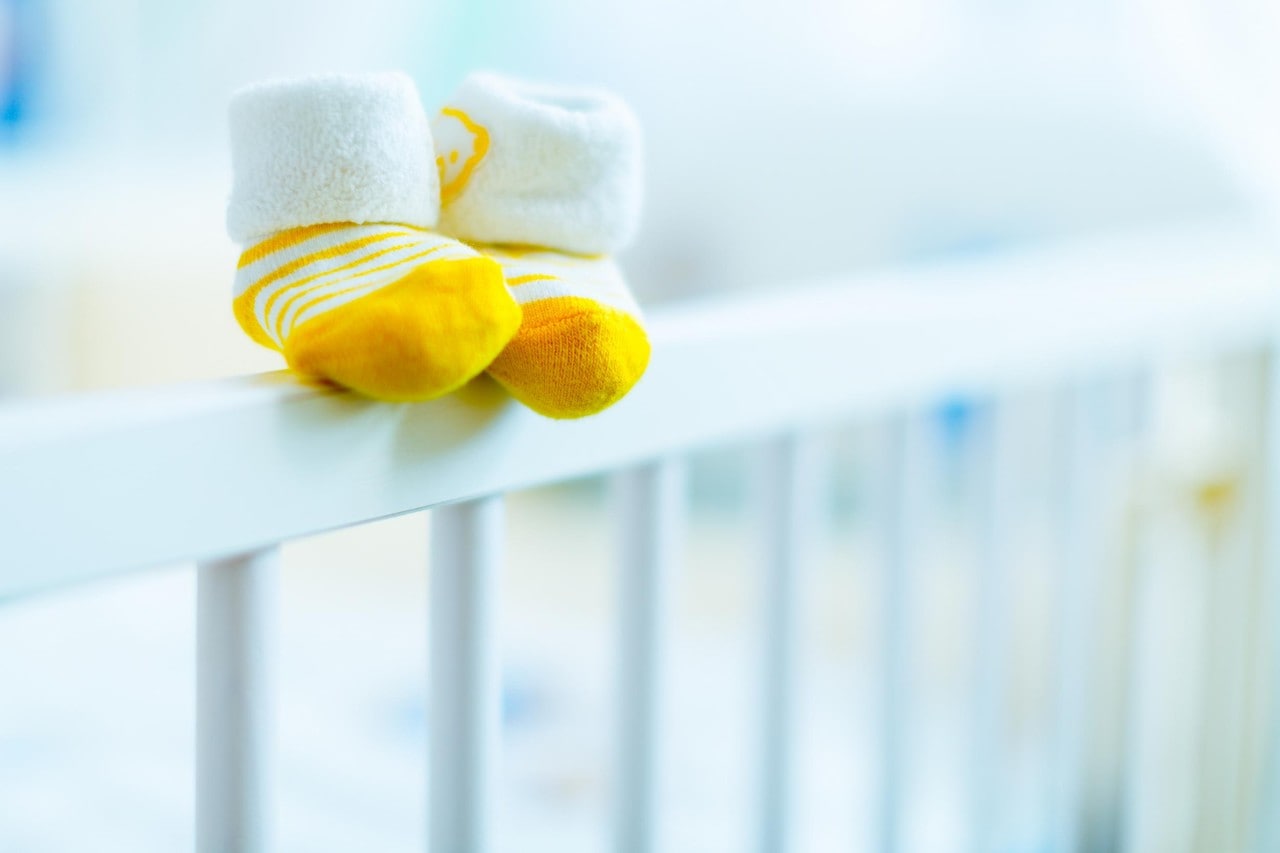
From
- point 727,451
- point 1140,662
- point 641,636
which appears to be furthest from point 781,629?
point 727,451

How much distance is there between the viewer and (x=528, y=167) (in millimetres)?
416

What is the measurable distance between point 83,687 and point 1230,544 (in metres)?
1.08

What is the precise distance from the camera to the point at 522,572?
1861 mm

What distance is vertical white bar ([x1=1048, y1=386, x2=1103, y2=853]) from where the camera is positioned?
2.51 feet

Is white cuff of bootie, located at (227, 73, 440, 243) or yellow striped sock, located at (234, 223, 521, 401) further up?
white cuff of bootie, located at (227, 73, 440, 243)

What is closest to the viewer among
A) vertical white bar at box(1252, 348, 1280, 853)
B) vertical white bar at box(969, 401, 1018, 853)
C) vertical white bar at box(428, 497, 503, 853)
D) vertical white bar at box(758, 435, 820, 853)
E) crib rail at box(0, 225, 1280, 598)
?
crib rail at box(0, 225, 1280, 598)

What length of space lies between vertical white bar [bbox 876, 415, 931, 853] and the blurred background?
5 centimetres

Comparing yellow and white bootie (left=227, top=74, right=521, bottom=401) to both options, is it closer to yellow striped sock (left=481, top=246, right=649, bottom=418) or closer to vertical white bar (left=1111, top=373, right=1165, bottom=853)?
yellow striped sock (left=481, top=246, right=649, bottom=418)

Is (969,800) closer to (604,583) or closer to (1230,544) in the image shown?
(1230,544)

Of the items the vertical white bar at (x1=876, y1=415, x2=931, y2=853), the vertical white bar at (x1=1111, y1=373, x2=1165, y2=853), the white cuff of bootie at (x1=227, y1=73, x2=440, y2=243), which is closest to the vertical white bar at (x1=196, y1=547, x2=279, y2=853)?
the white cuff of bootie at (x1=227, y1=73, x2=440, y2=243)

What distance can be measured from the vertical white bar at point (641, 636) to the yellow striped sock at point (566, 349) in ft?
0.37

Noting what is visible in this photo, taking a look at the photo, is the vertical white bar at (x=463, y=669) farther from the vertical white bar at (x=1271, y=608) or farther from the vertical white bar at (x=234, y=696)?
the vertical white bar at (x=1271, y=608)

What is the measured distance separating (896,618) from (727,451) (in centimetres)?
113

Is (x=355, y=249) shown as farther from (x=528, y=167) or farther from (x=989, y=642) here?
(x=989, y=642)
